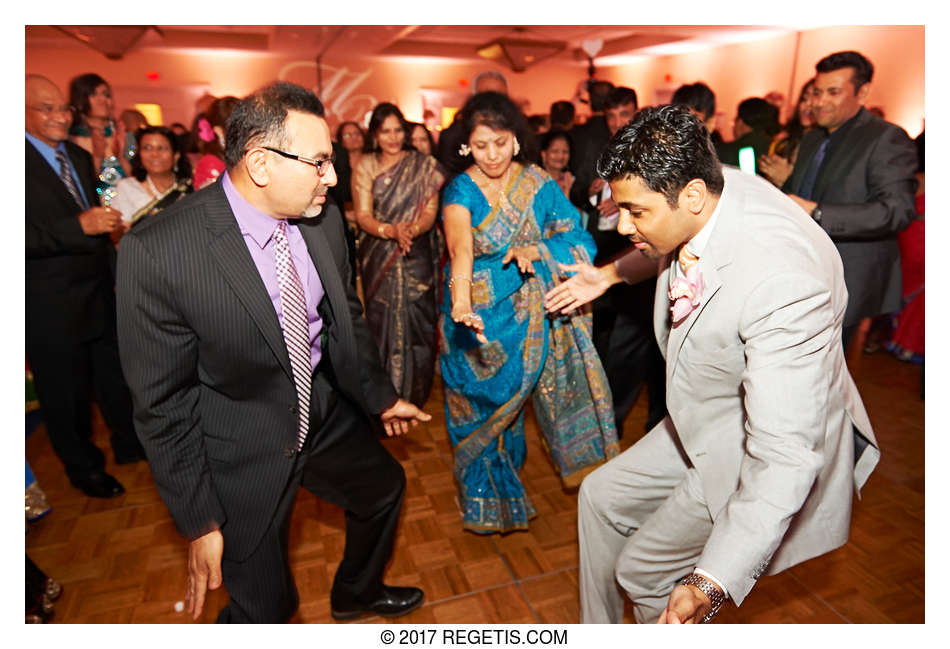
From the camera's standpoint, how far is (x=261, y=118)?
1.32 m

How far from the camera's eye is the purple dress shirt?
1365 millimetres

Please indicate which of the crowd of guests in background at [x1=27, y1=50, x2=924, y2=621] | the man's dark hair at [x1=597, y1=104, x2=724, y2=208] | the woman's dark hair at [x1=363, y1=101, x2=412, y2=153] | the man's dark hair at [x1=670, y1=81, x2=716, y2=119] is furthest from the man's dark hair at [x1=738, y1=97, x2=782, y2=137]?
the man's dark hair at [x1=597, y1=104, x2=724, y2=208]

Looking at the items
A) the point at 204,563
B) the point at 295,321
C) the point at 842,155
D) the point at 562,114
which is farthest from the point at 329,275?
the point at 562,114

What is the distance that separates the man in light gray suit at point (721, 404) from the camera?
106 centimetres

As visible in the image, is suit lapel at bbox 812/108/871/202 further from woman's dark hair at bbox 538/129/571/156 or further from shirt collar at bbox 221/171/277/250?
shirt collar at bbox 221/171/277/250

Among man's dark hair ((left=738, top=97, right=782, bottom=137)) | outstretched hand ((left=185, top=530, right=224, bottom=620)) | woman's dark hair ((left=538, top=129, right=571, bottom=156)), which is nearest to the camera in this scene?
outstretched hand ((left=185, top=530, right=224, bottom=620))

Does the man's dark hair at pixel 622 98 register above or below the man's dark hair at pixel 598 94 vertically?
below

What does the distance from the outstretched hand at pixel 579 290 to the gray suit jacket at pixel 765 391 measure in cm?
41

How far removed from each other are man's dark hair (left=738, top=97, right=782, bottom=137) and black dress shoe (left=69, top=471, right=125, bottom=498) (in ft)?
12.2

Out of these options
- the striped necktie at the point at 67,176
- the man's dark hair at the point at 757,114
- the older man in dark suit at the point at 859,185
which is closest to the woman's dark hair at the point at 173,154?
the striped necktie at the point at 67,176

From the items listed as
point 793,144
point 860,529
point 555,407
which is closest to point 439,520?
point 555,407

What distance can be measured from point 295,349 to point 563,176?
8.82ft

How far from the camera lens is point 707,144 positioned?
49.3 inches

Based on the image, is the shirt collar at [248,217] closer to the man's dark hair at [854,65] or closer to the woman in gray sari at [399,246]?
the woman in gray sari at [399,246]
